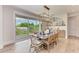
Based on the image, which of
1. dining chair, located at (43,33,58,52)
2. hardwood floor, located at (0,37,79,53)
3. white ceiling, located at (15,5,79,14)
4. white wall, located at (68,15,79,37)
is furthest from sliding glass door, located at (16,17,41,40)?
white wall, located at (68,15,79,37)

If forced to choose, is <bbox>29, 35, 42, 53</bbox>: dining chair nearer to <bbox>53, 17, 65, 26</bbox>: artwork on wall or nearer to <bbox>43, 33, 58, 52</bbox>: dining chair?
<bbox>43, 33, 58, 52</bbox>: dining chair

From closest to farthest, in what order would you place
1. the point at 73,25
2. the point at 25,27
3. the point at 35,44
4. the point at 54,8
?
the point at 54,8 → the point at 25,27 → the point at 35,44 → the point at 73,25

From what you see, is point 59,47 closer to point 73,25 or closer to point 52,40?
point 52,40

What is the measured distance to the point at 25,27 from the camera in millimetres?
4266

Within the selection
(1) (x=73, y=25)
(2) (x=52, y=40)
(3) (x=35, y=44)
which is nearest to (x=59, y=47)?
(2) (x=52, y=40)

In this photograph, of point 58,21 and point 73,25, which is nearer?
point 58,21

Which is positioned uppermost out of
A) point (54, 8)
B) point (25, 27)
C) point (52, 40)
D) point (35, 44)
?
point (54, 8)

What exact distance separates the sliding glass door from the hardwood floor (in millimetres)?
246

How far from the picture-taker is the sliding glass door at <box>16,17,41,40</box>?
4180mm

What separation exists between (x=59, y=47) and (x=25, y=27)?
141cm

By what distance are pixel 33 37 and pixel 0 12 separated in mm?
1477
